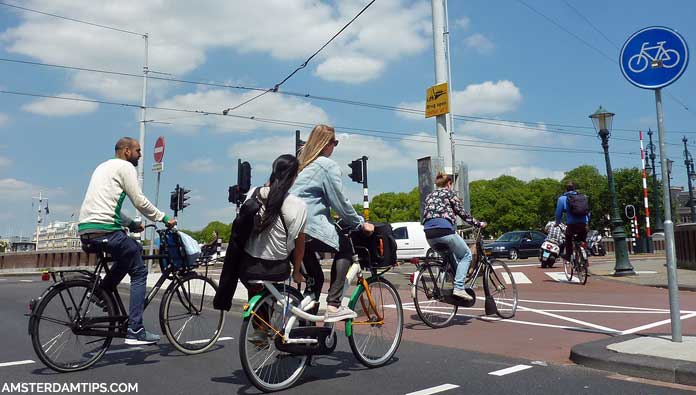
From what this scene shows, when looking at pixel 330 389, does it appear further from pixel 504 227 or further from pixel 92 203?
pixel 504 227

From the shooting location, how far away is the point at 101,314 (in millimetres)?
4777

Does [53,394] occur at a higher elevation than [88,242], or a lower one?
lower

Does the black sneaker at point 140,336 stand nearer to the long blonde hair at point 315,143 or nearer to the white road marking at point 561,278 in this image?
the long blonde hair at point 315,143

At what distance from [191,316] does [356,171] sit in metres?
9.76

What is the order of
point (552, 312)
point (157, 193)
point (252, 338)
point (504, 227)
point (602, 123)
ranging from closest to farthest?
point (252, 338)
point (552, 312)
point (602, 123)
point (157, 193)
point (504, 227)

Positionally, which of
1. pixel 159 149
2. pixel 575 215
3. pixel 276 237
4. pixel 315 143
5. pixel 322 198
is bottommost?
pixel 276 237

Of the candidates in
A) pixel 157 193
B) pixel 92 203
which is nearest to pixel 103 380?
pixel 92 203

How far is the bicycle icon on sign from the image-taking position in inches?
204

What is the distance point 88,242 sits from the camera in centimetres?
478

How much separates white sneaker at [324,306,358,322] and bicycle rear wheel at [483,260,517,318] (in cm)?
322

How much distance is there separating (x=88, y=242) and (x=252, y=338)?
5.97 ft

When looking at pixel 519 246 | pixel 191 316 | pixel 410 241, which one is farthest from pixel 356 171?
pixel 519 246

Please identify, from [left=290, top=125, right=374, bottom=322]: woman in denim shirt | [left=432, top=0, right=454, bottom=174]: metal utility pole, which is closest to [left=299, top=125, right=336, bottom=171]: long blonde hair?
[left=290, top=125, right=374, bottom=322]: woman in denim shirt

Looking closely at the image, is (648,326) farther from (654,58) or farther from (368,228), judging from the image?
(368,228)
